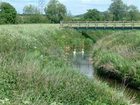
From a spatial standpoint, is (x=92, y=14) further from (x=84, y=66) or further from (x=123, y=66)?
(x=123, y=66)

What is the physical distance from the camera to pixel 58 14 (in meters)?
116

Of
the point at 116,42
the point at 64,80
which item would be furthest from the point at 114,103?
the point at 116,42

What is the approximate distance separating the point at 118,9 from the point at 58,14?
2169 centimetres

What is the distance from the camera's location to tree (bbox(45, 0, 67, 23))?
373ft

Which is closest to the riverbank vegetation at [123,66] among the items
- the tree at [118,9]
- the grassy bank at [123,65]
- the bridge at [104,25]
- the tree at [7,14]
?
the grassy bank at [123,65]

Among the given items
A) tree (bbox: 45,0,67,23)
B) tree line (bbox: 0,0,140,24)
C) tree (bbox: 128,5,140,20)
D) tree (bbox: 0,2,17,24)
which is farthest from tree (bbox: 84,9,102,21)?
tree (bbox: 0,2,17,24)

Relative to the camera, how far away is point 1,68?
16812 mm

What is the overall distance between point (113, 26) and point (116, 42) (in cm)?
2521

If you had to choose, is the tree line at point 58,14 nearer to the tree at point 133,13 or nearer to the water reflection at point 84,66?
the tree at point 133,13

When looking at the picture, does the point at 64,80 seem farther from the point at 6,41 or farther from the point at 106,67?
the point at 106,67

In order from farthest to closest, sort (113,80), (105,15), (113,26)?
(105,15) → (113,26) → (113,80)

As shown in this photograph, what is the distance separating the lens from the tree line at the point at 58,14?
89750 mm

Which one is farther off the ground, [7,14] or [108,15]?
[7,14]

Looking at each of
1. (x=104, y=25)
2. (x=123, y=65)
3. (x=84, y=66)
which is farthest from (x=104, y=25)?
(x=123, y=65)
